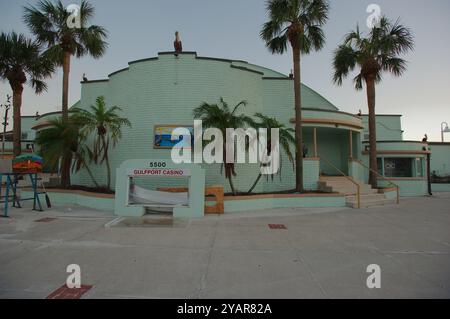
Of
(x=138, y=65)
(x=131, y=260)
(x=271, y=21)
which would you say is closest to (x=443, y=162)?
(x=271, y=21)

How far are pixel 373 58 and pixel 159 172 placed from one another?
554 inches

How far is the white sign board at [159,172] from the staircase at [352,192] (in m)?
7.62

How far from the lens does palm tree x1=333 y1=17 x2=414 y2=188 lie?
14094mm

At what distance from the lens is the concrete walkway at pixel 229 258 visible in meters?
3.52

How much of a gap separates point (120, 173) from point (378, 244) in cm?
851

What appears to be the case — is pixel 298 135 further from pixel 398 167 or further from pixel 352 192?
pixel 398 167

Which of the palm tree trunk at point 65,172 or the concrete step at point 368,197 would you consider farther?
the palm tree trunk at point 65,172

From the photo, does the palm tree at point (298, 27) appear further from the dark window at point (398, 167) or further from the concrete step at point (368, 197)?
the dark window at point (398, 167)

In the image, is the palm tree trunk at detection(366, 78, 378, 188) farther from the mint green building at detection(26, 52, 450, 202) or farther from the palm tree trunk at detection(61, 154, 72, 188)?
the palm tree trunk at detection(61, 154, 72, 188)

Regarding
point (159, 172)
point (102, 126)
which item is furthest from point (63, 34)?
point (159, 172)

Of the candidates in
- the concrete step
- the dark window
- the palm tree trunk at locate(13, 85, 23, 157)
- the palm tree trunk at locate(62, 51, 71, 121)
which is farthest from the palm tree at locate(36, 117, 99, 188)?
the dark window

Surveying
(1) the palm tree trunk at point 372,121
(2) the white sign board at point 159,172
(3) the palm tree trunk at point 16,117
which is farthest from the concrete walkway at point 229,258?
(3) the palm tree trunk at point 16,117

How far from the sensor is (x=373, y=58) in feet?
47.6
